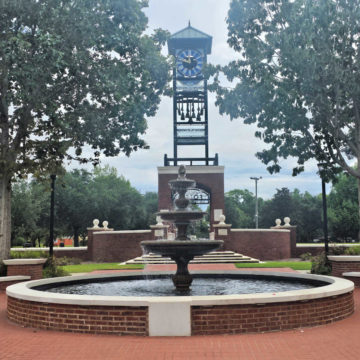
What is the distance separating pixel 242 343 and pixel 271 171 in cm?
1458

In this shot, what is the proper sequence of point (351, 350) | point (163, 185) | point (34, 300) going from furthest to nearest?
point (163, 185), point (34, 300), point (351, 350)

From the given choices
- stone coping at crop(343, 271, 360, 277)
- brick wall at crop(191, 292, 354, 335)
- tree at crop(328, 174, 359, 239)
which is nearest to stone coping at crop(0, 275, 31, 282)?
brick wall at crop(191, 292, 354, 335)

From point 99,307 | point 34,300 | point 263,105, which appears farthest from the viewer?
point 263,105

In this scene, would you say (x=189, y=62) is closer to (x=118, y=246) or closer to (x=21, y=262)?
(x=118, y=246)

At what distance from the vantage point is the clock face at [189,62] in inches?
1558

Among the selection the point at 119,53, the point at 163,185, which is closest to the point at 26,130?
the point at 119,53

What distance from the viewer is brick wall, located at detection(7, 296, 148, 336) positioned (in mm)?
7535

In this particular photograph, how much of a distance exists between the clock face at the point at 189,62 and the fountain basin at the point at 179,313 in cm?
3351

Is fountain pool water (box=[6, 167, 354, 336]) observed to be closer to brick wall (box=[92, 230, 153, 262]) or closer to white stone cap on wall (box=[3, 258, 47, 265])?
white stone cap on wall (box=[3, 258, 47, 265])

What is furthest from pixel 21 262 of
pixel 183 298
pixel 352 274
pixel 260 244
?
pixel 260 244

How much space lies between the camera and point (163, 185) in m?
38.4

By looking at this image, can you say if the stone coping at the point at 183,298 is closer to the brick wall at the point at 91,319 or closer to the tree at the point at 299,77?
the brick wall at the point at 91,319

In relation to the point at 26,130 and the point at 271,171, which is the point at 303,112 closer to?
the point at 271,171

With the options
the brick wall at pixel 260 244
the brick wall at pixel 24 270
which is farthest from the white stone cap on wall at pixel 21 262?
the brick wall at pixel 260 244
